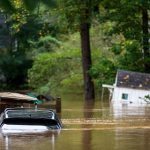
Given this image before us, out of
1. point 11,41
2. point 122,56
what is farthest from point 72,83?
point 11,41

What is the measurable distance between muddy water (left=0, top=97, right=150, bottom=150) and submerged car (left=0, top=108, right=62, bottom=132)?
1.95 ft

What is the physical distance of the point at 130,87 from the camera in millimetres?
42531

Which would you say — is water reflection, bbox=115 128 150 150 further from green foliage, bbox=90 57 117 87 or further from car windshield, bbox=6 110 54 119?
green foliage, bbox=90 57 117 87

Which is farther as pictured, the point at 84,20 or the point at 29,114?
the point at 84,20

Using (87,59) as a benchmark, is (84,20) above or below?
above

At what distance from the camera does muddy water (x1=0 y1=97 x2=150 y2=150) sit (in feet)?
56.1

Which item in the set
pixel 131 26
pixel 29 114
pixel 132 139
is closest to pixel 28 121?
pixel 29 114

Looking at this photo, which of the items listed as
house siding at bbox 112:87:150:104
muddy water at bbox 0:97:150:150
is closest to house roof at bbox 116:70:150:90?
house siding at bbox 112:87:150:104

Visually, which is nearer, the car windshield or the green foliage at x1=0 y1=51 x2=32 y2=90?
the car windshield

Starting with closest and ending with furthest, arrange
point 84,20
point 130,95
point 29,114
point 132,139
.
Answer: point 132,139
point 29,114
point 130,95
point 84,20

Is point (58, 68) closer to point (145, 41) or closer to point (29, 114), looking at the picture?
point (145, 41)

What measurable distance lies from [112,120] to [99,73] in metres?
16.3

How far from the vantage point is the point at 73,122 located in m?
25.0

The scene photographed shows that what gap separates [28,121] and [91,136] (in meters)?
2.75
